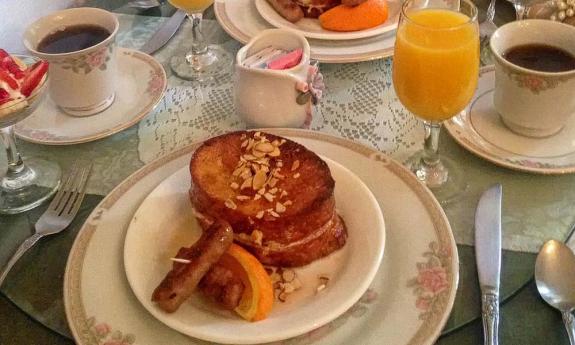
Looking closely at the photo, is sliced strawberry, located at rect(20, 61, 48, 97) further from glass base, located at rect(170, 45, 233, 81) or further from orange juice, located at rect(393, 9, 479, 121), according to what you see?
orange juice, located at rect(393, 9, 479, 121)

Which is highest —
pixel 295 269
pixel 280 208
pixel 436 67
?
pixel 436 67

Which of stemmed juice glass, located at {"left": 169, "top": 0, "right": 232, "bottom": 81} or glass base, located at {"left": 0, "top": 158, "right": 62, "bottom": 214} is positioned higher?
stemmed juice glass, located at {"left": 169, "top": 0, "right": 232, "bottom": 81}

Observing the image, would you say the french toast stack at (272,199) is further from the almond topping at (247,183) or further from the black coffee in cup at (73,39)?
the black coffee in cup at (73,39)

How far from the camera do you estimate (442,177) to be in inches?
44.0

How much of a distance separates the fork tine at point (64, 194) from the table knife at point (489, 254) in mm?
715

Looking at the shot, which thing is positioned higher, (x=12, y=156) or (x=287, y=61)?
(x=287, y=61)

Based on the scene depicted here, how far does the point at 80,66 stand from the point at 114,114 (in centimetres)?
12

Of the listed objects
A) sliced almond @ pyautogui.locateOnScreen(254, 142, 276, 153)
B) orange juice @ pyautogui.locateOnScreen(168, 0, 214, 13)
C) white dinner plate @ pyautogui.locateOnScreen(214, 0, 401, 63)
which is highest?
orange juice @ pyautogui.locateOnScreen(168, 0, 214, 13)

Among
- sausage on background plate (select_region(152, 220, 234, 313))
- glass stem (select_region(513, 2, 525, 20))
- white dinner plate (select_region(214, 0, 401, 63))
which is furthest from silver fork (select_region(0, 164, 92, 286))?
glass stem (select_region(513, 2, 525, 20))

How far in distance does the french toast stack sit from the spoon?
30cm

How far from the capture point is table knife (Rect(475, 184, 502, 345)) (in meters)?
0.84

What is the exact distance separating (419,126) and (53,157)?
74cm

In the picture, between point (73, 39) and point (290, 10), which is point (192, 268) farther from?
point (290, 10)

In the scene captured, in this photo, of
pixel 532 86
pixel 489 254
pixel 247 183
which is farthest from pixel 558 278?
pixel 247 183
